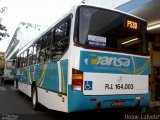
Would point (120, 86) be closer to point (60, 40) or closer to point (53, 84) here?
point (53, 84)

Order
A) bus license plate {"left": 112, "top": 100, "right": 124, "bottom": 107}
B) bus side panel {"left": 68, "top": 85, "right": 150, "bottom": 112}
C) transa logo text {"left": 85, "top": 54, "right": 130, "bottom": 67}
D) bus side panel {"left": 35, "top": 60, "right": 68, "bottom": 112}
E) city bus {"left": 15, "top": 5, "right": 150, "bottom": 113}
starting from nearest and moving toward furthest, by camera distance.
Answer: bus side panel {"left": 68, "top": 85, "right": 150, "bottom": 112}
city bus {"left": 15, "top": 5, "right": 150, "bottom": 113}
transa logo text {"left": 85, "top": 54, "right": 130, "bottom": 67}
bus side panel {"left": 35, "top": 60, "right": 68, "bottom": 112}
bus license plate {"left": 112, "top": 100, "right": 124, "bottom": 107}

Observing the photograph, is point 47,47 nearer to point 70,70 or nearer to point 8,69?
point 70,70

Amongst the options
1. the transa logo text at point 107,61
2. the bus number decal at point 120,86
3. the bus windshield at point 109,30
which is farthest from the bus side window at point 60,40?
the bus number decal at point 120,86

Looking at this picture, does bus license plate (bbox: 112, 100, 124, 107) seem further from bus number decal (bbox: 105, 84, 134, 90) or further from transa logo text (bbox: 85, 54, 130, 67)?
transa logo text (bbox: 85, 54, 130, 67)

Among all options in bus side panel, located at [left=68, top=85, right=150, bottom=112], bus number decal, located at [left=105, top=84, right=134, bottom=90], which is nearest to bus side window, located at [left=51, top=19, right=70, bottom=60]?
bus side panel, located at [left=68, top=85, right=150, bottom=112]

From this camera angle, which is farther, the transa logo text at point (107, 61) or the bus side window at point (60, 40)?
the bus side window at point (60, 40)

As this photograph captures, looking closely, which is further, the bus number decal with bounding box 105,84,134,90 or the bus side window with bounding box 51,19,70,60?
the bus side window with bounding box 51,19,70,60

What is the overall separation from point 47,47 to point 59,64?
1665mm

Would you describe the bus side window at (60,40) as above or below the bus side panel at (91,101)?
above

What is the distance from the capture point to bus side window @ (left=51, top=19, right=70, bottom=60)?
6902mm

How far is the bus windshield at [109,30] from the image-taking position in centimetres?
655

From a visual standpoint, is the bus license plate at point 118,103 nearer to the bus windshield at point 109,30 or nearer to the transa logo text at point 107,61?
the transa logo text at point 107,61

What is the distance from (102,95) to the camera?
6.54 metres

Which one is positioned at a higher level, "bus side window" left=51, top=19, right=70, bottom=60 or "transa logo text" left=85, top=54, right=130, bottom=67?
"bus side window" left=51, top=19, right=70, bottom=60
